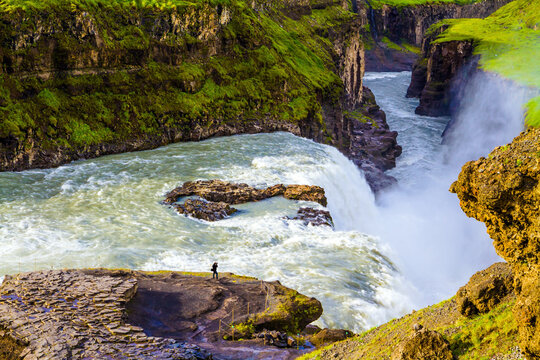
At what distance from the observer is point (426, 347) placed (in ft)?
34.9

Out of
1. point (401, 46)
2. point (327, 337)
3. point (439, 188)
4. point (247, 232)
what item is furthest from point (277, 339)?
point (401, 46)

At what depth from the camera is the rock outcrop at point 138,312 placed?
13.8 metres

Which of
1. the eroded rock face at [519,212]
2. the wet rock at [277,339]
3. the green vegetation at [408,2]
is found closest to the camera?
the eroded rock face at [519,212]

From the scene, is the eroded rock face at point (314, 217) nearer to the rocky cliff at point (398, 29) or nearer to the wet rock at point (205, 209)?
the wet rock at point (205, 209)

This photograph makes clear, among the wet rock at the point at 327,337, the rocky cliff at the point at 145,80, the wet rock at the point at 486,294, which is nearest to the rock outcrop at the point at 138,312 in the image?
the wet rock at the point at 327,337

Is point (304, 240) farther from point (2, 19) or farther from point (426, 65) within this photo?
point (426, 65)

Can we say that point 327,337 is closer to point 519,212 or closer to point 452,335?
point 452,335

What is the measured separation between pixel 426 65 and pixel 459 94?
624 inches

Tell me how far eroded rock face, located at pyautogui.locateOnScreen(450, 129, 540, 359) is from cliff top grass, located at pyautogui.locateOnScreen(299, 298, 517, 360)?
148cm

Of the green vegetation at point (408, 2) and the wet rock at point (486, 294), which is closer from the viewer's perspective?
the wet rock at point (486, 294)

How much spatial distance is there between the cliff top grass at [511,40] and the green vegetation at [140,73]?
32.1 metres

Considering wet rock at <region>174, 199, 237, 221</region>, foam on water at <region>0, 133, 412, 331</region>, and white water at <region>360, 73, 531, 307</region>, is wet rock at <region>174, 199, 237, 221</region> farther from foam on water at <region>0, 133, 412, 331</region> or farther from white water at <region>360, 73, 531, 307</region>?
white water at <region>360, 73, 531, 307</region>

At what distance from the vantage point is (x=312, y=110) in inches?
2165

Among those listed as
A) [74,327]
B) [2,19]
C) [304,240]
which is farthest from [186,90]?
[74,327]
